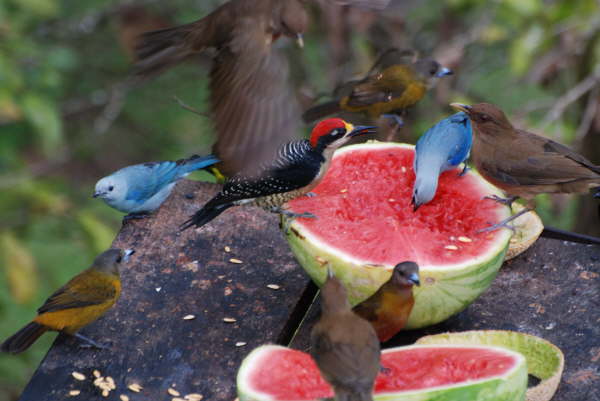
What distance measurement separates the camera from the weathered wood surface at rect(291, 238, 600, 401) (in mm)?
3037

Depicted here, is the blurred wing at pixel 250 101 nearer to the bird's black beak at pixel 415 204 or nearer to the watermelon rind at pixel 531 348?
the bird's black beak at pixel 415 204

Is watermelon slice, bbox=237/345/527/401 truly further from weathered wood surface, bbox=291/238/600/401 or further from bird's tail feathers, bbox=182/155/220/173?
bird's tail feathers, bbox=182/155/220/173

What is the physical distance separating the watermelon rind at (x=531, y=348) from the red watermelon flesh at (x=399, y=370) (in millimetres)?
122

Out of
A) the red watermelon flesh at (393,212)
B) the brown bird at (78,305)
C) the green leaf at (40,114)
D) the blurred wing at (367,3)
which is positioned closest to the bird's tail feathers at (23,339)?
the brown bird at (78,305)

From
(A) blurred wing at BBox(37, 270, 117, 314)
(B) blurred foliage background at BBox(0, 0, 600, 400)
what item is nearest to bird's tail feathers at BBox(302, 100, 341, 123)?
(B) blurred foliage background at BBox(0, 0, 600, 400)

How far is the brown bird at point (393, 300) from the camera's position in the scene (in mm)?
2855

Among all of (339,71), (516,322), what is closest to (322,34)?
(339,71)

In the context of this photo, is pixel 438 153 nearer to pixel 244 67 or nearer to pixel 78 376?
pixel 244 67

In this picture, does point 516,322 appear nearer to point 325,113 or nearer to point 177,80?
point 325,113

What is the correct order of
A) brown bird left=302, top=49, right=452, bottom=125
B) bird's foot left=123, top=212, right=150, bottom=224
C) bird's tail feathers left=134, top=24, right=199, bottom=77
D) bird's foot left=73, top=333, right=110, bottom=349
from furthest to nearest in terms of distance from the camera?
brown bird left=302, top=49, right=452, bottom=125
bird's tail feathers left=134, top=24, right=199, bottom=77
bird's foot left=123, top=212, right=150, bottom=224
bird's foot left=73, top=333, right=110, bottom=349

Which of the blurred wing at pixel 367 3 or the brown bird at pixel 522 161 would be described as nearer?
the brown bird at pixel 522 161

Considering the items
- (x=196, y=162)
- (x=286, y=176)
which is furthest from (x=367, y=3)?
(x=286, y=176)

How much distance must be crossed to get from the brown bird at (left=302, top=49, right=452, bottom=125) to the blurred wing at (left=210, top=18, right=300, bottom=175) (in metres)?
1.00

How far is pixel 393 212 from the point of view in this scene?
3459 mm
